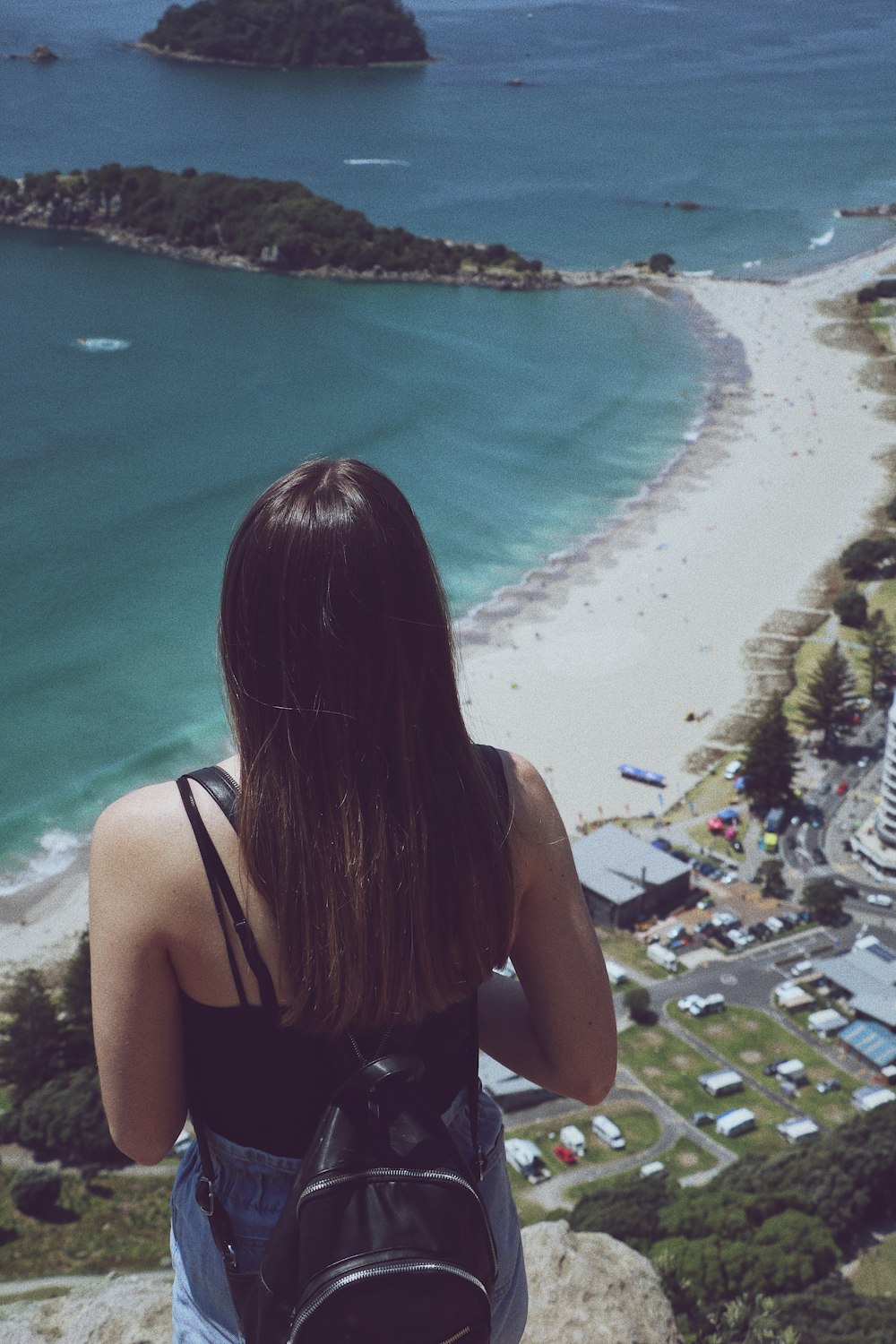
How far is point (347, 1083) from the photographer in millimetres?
2512

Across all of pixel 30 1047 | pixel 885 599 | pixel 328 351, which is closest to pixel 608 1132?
pixel 30 1047

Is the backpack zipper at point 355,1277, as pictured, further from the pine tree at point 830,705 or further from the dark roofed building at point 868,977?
the pine tree at point 830,705

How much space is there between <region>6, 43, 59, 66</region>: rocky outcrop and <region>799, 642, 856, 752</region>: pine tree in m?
165

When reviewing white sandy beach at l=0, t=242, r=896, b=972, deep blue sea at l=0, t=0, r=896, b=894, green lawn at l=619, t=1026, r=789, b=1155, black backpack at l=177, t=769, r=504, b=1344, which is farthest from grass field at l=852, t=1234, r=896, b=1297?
deep blue sea at l=0, t=0, r=896, b=894

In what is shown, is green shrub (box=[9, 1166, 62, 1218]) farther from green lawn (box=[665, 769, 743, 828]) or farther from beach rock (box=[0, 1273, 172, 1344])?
green lawn (box=[665, 769, 743, 828])

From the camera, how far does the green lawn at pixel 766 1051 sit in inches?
934

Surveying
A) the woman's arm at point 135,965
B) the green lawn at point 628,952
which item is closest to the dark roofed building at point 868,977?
the green lawn at point 628,952

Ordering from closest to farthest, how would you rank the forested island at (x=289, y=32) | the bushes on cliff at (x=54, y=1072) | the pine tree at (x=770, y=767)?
the bushes on cliff at (x=54, y=1072), the pine tree at (x=770, y=767), the forested island at (x=289, y=32)

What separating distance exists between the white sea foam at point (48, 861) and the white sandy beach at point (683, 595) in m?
11.4

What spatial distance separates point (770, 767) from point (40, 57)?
562ft

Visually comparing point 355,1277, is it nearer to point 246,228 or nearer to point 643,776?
point 643,776

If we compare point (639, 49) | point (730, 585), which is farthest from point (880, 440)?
point (639, 49)

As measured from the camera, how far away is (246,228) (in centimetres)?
9194

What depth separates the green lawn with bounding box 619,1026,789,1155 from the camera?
22.8m
